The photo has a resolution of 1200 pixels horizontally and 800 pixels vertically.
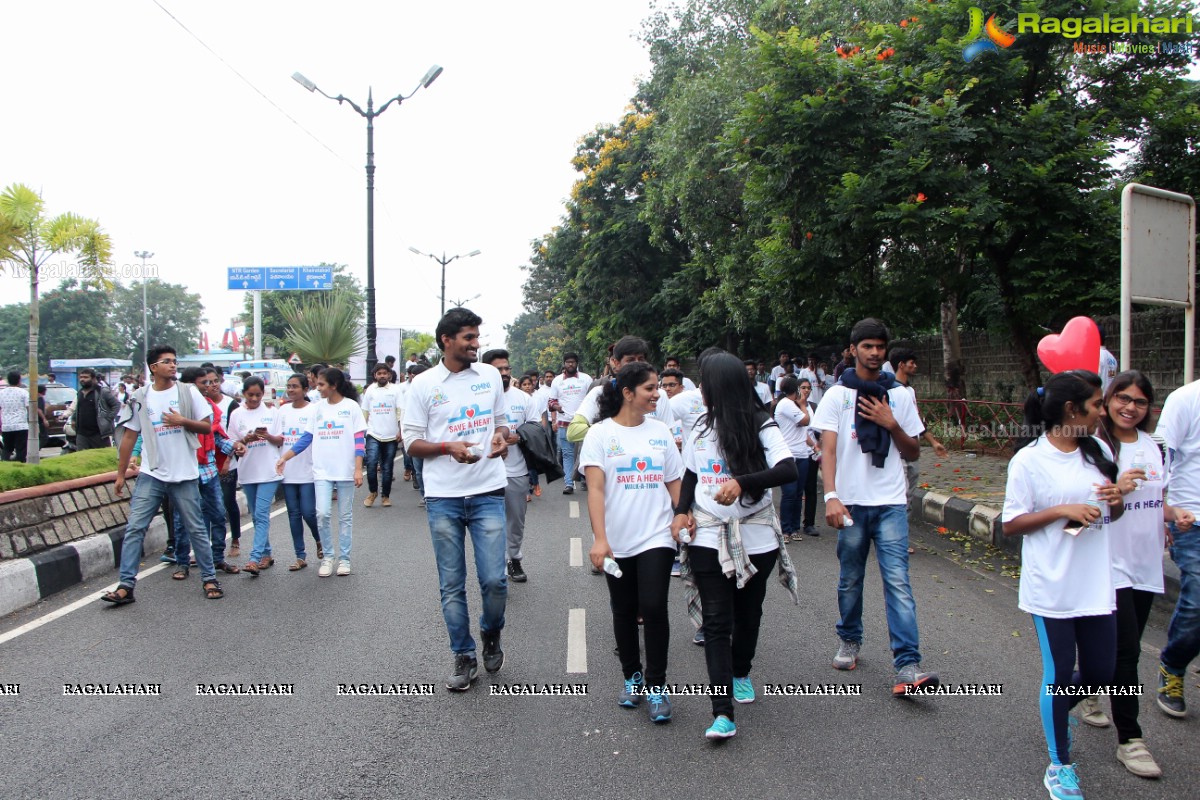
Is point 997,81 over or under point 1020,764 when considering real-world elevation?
over

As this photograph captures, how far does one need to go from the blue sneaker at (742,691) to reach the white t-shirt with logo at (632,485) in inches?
32.3

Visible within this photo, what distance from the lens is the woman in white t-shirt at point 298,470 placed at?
7.40m

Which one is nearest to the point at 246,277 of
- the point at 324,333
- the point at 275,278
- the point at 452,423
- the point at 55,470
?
the point at 275,278

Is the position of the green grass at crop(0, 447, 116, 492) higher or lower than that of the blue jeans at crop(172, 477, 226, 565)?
higher

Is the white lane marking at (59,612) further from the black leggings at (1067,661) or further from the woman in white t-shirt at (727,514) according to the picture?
the black leggings at (1067,661)

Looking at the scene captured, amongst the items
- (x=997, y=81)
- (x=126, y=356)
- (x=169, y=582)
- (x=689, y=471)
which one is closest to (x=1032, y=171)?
(x=997, y=81)

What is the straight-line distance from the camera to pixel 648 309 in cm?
2836

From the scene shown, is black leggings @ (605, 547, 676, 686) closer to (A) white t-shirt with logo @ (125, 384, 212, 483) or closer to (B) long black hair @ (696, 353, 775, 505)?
(B) long black hair @ (696, 353, 775, 505)

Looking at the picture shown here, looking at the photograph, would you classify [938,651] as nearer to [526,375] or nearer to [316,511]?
[316,511]

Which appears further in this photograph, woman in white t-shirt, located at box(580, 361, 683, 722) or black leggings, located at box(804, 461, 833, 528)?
black leggings, located at box(804, 461, 833, 528)

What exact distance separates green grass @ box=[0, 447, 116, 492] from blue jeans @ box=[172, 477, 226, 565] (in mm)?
1233

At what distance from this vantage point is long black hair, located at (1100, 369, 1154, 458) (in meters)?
3.83

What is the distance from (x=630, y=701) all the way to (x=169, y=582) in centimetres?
456

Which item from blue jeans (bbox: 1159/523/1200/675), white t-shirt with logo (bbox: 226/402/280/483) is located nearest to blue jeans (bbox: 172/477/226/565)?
white t-shirt with logo (bbox: 226/402/280/483)
